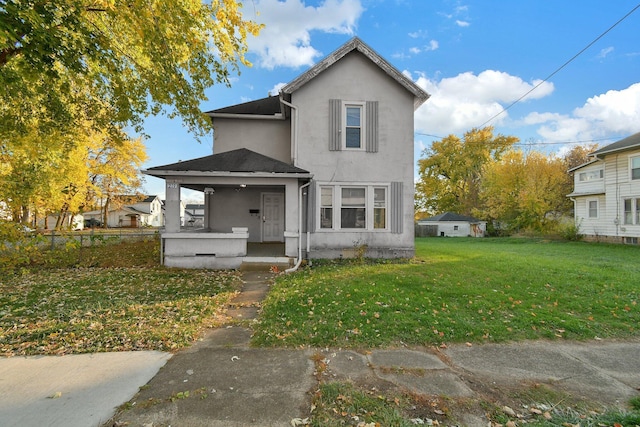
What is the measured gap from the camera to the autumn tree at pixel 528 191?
27.5 m

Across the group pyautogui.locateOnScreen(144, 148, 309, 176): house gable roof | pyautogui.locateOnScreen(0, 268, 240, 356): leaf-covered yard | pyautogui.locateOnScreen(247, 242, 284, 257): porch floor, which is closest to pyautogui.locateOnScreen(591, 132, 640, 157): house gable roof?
pyautogui.locateOnScreen(144, 148, 309, 176): house gable roof

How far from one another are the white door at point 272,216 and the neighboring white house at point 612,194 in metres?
21.8

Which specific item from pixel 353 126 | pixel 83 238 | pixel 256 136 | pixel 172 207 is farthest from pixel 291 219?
pixel 83 238

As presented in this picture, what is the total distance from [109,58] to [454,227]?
37033 mm

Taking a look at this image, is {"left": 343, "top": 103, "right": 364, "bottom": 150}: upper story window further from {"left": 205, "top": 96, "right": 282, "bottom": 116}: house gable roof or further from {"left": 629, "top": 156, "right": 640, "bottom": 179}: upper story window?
{"left": 629, "top": 156, "right": 640, "bottom": 179}: upper story window

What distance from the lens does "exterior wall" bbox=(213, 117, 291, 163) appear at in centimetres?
1333

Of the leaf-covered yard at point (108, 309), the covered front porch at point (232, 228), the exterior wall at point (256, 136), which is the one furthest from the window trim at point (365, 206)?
the leaf-covered yard at point (108, 309)

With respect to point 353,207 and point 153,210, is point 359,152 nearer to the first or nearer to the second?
point 353,207

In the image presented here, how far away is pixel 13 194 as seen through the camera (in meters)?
11.0

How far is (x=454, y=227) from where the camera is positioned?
36562 millimetres

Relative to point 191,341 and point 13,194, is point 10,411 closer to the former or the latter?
point 191,341

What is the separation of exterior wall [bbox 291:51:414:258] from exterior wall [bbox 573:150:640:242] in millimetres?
17765

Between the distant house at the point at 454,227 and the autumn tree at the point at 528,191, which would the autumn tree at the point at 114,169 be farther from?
the autumn tree at the point at 528,191

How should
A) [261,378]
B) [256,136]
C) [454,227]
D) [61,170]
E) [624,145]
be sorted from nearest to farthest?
[261,378]
[256,136]
[61,170]
[624,145]
[454,227]
